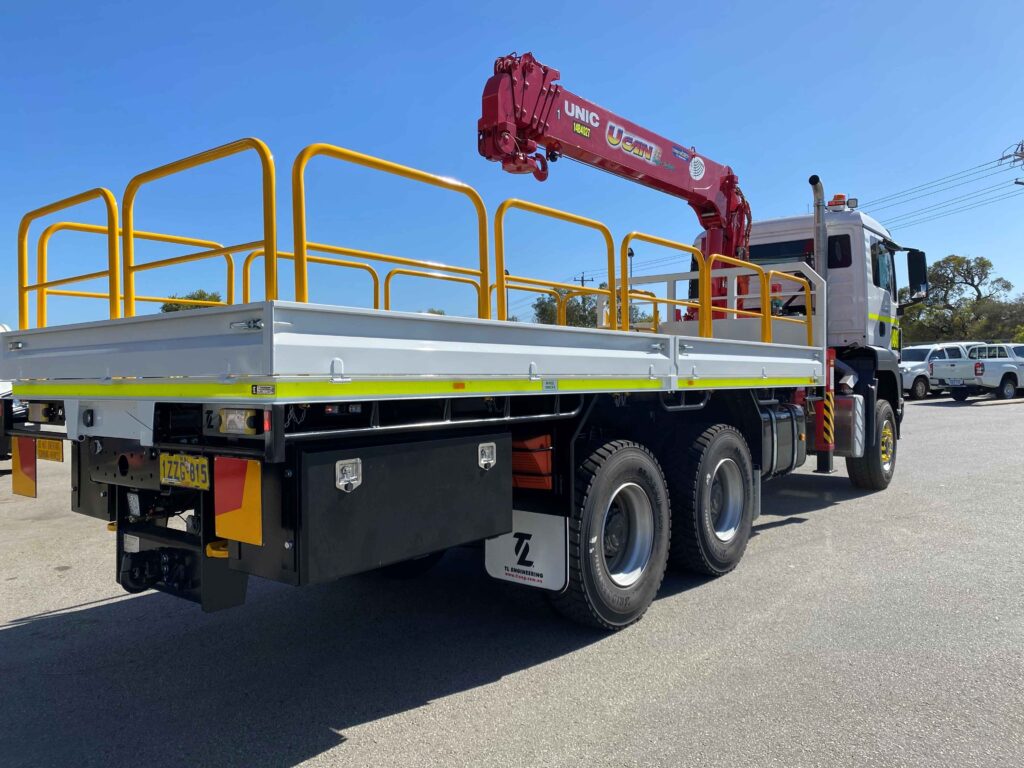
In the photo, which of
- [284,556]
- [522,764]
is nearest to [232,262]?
[284,556]

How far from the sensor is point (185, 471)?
128 inches

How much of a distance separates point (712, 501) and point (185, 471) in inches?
150

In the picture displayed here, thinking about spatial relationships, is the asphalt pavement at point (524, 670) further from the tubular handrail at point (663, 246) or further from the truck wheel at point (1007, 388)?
the truck wheel at point (1007, 388)

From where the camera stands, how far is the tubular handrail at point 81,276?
12.0 feet

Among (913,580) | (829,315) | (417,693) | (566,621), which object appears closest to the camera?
(417,693)

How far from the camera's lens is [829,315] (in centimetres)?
873

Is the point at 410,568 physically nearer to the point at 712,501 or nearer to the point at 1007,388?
the point at 712,501

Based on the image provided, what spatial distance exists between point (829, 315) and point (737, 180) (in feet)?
6.36

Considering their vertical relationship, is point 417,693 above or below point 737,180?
below

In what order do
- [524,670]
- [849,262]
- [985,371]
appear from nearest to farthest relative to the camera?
[524,670] → [849,262] → [985,371]

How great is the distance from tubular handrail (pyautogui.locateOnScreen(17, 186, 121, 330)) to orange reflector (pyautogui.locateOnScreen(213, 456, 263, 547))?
3.87 ft

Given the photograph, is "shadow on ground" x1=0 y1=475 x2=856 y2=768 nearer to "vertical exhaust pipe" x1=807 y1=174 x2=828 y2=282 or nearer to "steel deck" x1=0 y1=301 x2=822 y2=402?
"steel deck" x1=0 y1=301 x2=822 y2=402

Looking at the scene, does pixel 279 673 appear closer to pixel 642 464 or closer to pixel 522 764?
pixel 522 764

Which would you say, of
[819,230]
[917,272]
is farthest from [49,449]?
[917,272]
